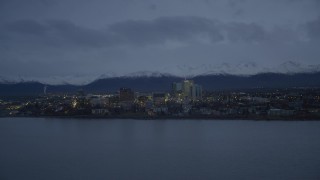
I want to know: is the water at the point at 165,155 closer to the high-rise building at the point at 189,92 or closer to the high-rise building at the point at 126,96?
the high-rise building at the point at 126,96

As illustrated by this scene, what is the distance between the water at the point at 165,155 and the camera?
5957mm

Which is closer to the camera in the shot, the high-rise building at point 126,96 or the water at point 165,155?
the water at point 165,155

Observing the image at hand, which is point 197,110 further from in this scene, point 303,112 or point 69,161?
point 69,161

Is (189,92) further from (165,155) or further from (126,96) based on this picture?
(165,155)

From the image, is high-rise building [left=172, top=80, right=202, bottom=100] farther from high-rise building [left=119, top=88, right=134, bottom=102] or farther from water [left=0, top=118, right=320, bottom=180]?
water [left=0, top=118, right=320, bottom=180]

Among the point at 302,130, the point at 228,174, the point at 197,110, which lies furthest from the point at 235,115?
the point at 228,174

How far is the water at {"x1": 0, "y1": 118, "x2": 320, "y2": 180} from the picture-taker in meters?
5.96

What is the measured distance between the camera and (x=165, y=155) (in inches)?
291

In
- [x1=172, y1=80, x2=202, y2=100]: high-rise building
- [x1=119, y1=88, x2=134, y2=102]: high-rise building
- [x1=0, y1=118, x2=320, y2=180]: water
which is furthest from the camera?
[x1=172, y1=80, x2=202, y2=100]: high-rise building

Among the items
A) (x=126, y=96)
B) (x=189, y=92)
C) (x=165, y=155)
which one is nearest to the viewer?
(x=165, y=155)

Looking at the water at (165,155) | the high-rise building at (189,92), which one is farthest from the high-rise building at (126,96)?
the water at (165,155)

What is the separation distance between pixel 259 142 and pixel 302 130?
7.66 ft

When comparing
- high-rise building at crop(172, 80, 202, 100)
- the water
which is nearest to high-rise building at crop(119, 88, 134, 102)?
high-rise building at crop(172, 80, 202, 100)

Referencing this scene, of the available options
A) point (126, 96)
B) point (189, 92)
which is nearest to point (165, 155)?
point (126, 96)
